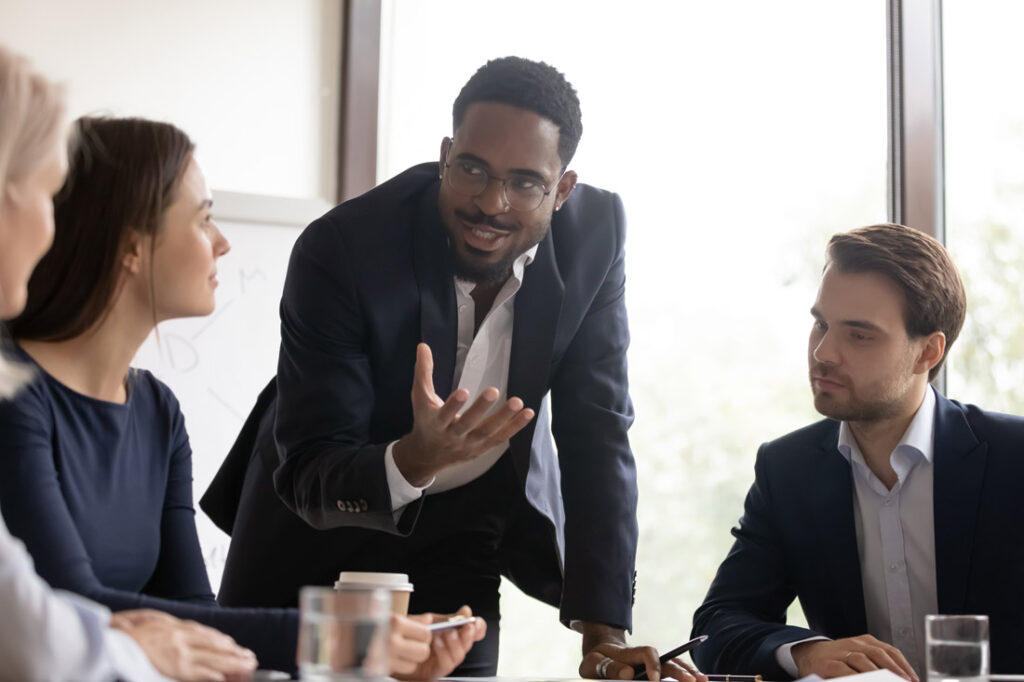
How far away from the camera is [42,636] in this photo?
102 cm

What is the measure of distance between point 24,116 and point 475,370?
1116 mm

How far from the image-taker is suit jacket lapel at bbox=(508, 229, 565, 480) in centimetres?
219

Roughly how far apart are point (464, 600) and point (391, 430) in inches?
14.7

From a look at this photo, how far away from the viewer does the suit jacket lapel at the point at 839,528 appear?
7.74 ft

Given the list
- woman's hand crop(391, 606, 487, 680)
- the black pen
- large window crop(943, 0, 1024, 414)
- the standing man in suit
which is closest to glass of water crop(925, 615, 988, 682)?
the black pen

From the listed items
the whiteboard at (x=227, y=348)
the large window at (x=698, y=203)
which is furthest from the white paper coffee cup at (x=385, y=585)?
the large window at (x=698, y=203)

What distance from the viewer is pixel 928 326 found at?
8.43ft

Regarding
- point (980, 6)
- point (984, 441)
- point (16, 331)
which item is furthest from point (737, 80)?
point (16, 331)

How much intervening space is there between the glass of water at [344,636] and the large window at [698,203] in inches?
100

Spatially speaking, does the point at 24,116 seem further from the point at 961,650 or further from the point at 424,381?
the point at 961,650

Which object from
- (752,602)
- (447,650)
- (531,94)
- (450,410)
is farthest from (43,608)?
(752,602)

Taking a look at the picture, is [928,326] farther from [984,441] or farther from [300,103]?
[300,103]

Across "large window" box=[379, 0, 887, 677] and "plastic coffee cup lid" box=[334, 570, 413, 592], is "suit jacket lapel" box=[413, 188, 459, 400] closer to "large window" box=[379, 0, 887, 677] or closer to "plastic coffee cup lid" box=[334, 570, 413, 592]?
"plastic coffee cup lid" box=[334, 570, 413, 592]

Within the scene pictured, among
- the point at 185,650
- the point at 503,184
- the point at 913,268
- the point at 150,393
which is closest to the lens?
the point at 185,650
